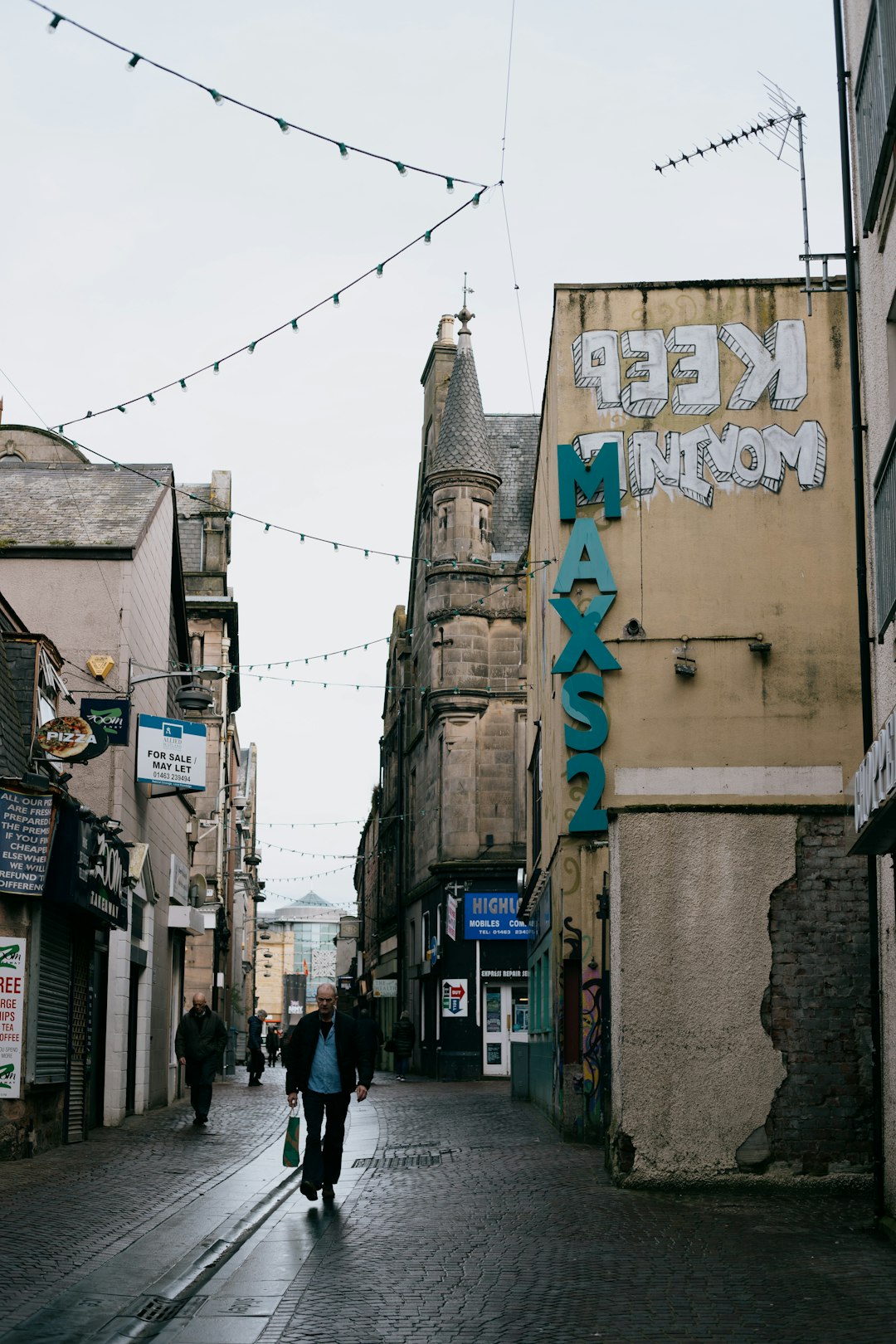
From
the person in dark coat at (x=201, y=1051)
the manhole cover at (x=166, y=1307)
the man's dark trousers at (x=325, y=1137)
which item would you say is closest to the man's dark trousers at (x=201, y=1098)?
the person in dark coat at (x=201, y=1051)

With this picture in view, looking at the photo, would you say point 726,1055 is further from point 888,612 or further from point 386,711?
point 386,711

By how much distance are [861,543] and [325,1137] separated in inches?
239

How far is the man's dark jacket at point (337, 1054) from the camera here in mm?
12430

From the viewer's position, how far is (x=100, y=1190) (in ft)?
42.7

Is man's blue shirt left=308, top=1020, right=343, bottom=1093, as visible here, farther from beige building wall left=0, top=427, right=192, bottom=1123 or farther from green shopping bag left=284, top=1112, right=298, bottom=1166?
beige building wall left=0, top=427, right=192, bottom=1123

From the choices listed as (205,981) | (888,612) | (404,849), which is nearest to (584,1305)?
(888,612)

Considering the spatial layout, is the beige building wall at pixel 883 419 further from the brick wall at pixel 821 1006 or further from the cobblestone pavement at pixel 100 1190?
the cobblestone pavement at pixel 100 1190

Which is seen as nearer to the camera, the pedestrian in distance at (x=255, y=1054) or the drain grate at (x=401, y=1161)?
the drain grate at (x=401, y=1161)

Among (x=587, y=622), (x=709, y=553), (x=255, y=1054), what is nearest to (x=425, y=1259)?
(x=587, y=622)

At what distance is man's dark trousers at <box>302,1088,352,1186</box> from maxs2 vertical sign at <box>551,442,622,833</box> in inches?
305

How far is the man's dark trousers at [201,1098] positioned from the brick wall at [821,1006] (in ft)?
32.4

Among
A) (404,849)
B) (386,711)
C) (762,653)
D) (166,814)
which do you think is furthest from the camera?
(386,711)

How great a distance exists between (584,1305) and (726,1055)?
17.2 ft

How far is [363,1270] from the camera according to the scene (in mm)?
9000
